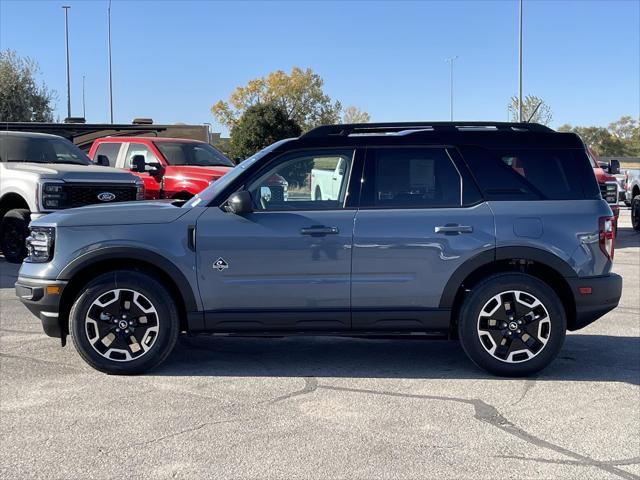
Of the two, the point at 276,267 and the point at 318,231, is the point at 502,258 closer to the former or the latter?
the point at 318,231

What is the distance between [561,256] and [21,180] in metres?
8.53

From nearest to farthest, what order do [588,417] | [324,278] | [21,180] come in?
1. [588,417]
2. [324,278]
3. [21,180]

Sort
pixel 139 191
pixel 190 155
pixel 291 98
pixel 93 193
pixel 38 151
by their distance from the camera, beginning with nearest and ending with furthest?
pixel 93 193
pixel 139 191
pixel 38 151
pixel 190 155
pixel 291 98

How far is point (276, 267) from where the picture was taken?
5223 mm

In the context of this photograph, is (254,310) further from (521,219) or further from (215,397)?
(521,219)

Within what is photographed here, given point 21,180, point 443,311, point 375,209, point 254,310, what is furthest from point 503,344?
point 21,180

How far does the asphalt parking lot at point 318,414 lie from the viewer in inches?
148

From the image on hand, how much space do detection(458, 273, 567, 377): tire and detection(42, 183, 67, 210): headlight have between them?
737 centimetres

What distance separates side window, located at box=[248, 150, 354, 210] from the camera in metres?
5.35

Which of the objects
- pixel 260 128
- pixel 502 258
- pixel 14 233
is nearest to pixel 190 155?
pixel 14 233

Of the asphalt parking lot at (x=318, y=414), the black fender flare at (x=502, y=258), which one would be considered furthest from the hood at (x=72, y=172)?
the black fender flare at (x=502, y=258)

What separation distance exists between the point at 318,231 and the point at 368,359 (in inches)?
52.7

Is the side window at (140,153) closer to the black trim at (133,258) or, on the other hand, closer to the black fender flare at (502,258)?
→ the black trim at (133,258)

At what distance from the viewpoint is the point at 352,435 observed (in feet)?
13.7
